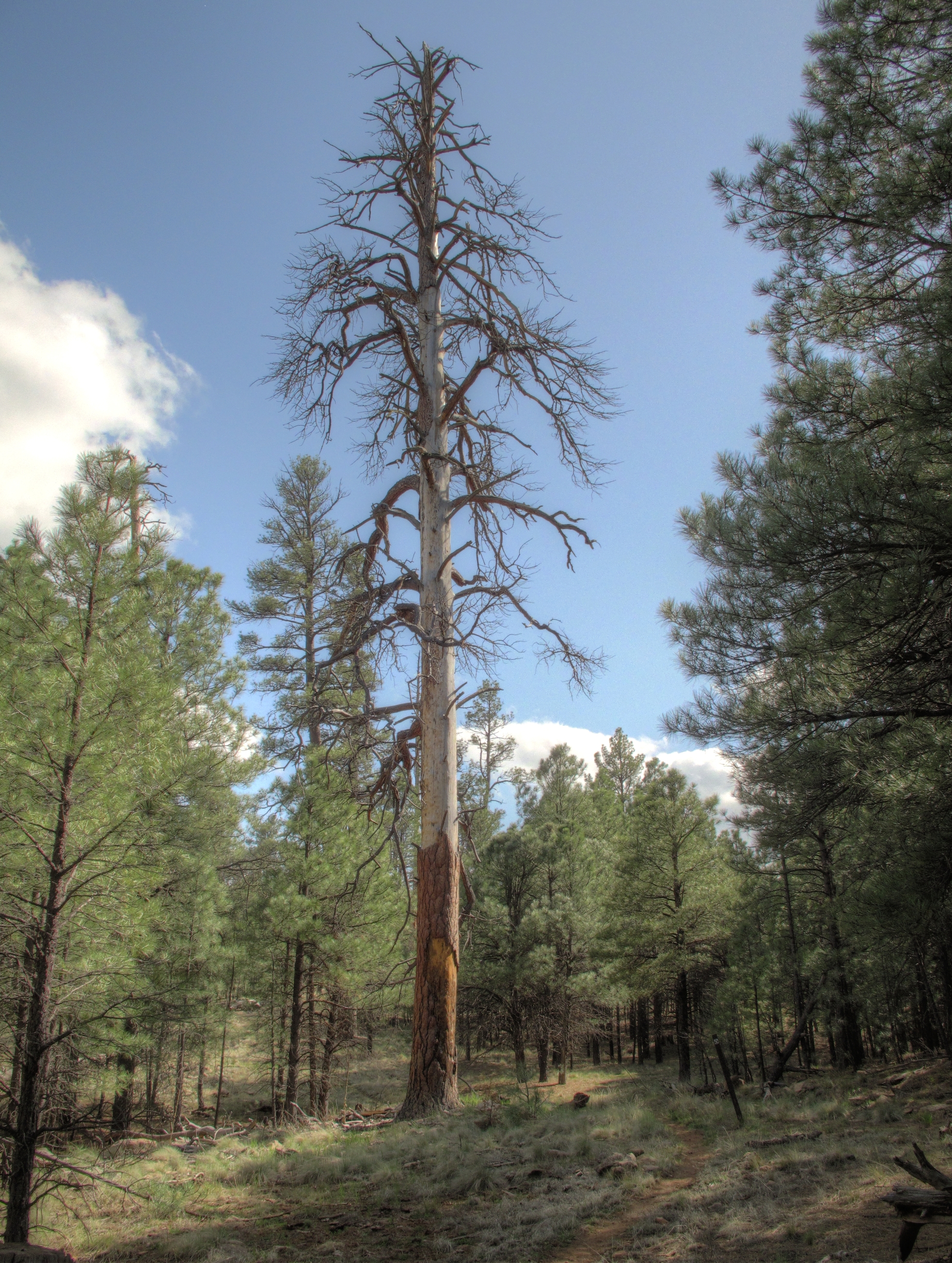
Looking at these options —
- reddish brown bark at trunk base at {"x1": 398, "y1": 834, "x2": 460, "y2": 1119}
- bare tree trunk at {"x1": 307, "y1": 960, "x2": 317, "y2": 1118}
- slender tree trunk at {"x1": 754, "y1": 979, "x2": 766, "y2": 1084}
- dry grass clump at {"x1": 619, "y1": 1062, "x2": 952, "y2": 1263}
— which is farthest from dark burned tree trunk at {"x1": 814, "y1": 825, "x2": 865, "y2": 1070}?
bare tree trunk at {"x1": 307, "y1": 960, "x2": 317, "y2": 1118}

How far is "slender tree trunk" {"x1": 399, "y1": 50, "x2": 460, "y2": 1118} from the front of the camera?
22.6ft

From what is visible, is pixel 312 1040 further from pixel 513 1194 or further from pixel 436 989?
pixel 513 1194

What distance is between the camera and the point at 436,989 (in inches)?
271

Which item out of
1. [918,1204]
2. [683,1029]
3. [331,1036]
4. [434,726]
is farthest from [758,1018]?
[918,1204]

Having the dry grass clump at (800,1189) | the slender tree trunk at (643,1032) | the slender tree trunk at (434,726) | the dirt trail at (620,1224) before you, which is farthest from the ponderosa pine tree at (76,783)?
the slender tree trunk at (643,1032)

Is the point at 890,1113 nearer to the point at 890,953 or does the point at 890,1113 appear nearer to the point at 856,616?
the point at 890,953

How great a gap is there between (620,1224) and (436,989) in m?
2.81

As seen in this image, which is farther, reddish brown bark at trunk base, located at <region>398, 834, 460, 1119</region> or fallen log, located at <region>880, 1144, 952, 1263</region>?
reddish brown bark at trunk base, located at <region>398, 834, 460, 1119</region>

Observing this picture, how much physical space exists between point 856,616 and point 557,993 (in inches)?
631

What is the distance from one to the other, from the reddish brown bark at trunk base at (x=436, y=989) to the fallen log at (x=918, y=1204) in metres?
4.39

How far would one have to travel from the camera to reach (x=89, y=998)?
4.88 m

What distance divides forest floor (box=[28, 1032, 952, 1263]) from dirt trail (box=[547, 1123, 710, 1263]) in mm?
18

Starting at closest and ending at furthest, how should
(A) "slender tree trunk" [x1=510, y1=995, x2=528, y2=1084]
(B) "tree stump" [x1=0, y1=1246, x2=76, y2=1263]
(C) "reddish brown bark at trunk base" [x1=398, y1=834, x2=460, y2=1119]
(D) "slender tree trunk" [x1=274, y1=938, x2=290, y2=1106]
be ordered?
(B) "tree stump" [x1=0, y1=1246, x2=76, y2=1263] → (C) "reddish brown bark at trunk base" [x1=398, y1=834, x2=460, y2=1119] → (D) "slender tree trunk" [x1=274, y1=938, x2=290, y2=1106] → (A) "slender tree trunk" [x1=510, y1=995, x2=528, y2=1084]

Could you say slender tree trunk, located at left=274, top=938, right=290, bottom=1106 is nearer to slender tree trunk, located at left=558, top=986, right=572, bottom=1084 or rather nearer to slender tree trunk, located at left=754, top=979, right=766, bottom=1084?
slender tree trunk, located at left=558, top=986, right=572, bottom=1084
